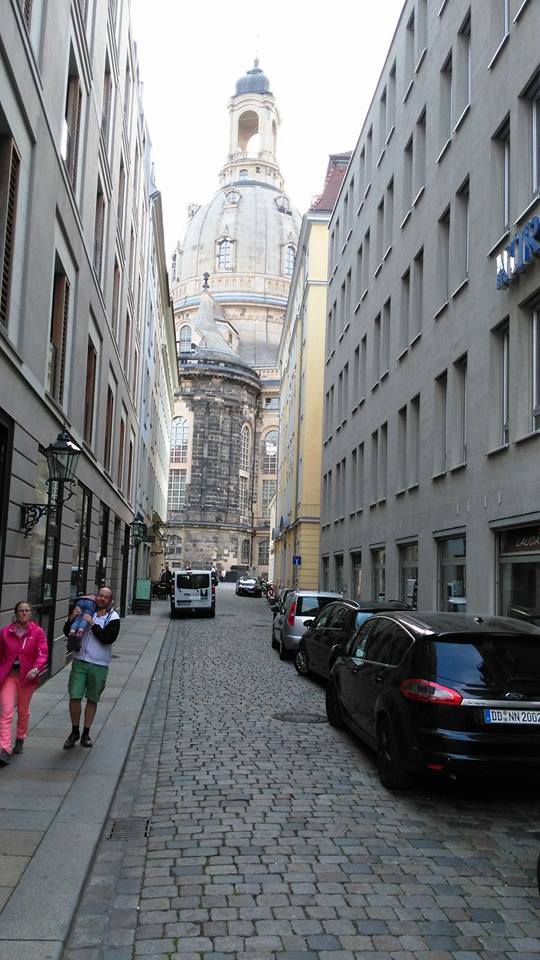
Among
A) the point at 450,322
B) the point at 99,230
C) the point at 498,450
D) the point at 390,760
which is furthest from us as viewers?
the point at 99,230

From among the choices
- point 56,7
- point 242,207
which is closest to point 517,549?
point 56,7

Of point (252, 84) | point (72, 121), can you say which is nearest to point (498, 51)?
point (72, 121)

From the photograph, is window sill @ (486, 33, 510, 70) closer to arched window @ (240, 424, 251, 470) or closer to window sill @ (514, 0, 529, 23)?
window sill @ (514, 0, 529, 23)

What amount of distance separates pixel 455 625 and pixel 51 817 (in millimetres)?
3751

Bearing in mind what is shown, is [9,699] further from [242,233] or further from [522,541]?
[242,233]

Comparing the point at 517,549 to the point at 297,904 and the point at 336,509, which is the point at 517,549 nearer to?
the point at 297,904

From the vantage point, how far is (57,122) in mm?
12141

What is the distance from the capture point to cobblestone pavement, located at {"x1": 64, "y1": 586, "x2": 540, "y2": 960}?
4.16 meters

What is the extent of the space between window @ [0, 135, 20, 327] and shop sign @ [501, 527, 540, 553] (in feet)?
27.5

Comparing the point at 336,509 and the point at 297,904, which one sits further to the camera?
the point at 336,509

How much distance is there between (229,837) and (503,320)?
10763mm

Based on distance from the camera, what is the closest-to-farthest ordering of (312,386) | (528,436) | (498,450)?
(528,436) < (498,450) < (312,386)

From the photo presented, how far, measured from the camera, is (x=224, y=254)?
110m

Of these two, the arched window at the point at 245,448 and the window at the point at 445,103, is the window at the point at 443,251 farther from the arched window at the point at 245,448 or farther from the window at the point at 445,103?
the arched window at the point at 245,448
